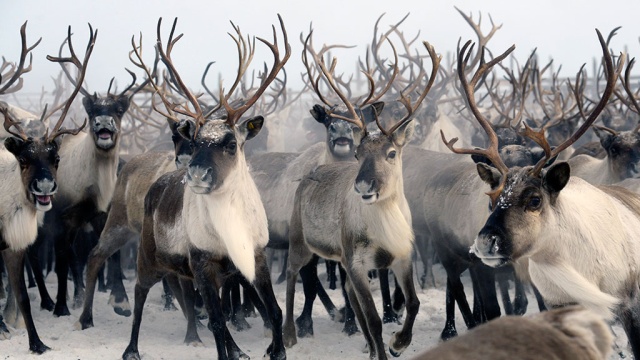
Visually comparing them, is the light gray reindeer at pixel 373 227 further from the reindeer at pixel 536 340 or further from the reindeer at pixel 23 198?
the reindeer at pixel 536 340

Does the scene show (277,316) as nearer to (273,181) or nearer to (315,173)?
(315,173)

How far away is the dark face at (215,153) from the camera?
16.1 ft

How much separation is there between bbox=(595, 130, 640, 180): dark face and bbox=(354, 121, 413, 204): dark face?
6.52ft

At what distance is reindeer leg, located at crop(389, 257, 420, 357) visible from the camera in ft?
16.9

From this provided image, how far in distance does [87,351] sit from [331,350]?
169 centimetres

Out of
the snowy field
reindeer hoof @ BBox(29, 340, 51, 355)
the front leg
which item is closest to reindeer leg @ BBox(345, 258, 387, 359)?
the snowy field

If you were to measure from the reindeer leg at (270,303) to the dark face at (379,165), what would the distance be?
2.47ft

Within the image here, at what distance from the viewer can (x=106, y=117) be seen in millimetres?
7375

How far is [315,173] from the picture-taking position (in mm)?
6324

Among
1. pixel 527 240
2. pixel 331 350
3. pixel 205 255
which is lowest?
pixel 331 350

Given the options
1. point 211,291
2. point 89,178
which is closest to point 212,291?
point 211,291

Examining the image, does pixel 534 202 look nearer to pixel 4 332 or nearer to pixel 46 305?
pixel 4 332

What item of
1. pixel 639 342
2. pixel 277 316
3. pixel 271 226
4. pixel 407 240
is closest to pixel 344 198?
pixel 407 240

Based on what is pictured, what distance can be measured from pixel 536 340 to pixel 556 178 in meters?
2.03
